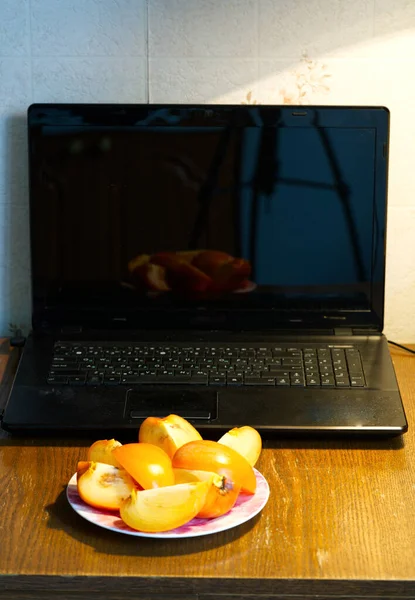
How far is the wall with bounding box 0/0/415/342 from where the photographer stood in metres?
1.30

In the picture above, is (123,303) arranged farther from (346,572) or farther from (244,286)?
(346,572)

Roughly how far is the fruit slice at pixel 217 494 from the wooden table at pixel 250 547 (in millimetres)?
26

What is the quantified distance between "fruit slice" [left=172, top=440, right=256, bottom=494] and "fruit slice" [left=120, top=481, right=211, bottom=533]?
49 millimetres

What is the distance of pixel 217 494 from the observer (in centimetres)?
85

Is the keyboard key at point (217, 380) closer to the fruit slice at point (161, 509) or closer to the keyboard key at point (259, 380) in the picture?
the keyboard key at point (259, 380)

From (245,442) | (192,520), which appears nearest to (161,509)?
(192,520)

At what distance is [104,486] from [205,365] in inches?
13.2

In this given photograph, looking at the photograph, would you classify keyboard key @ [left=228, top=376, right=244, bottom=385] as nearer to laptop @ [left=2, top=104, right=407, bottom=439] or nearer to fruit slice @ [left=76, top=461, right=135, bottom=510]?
laptop @ [left=2, top=104, right=407, bottom=439]

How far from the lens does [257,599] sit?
82 cm

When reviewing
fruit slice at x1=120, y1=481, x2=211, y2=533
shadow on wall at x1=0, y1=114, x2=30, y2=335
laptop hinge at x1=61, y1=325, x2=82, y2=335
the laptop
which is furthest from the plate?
shadow on wall at x1=0, y1=114, x2=30, y2=335

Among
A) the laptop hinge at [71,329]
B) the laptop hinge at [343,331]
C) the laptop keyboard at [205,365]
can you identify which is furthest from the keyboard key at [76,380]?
the laptop hinge at [343,331]

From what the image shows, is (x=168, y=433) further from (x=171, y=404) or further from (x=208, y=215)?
(x=208, y=215)

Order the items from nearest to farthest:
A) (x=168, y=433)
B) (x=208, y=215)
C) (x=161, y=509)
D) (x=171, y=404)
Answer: (x=161, y=509)
(x=168, y=433)
(x=171, y=404)
(x=208, y=215)

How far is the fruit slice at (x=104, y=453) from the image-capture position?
2.99ft
